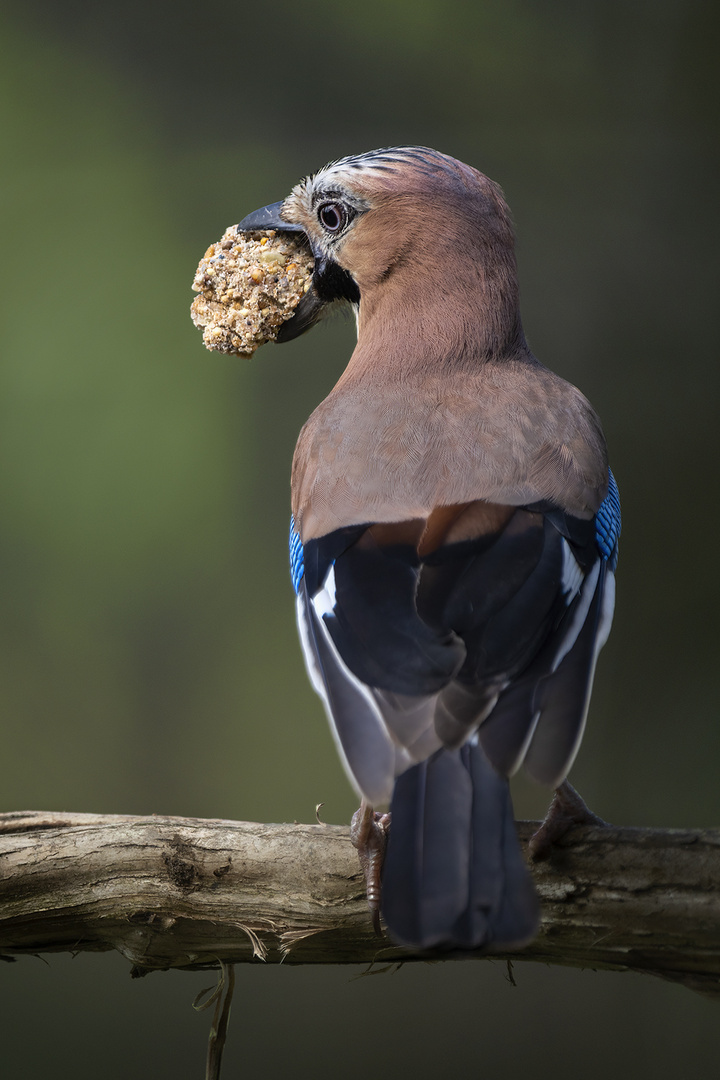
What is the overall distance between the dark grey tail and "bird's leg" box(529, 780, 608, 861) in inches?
10.9

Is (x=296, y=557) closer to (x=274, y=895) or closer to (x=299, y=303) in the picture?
(x=274, y=895)

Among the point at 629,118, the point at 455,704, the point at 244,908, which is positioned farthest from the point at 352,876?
the point at 629,118

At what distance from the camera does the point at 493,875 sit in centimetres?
94

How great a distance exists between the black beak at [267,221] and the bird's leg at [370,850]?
1090mm

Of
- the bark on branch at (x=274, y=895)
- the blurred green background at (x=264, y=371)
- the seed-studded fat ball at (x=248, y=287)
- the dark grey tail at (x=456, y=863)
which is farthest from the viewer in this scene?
the blurred green background at (x=264, y=371)

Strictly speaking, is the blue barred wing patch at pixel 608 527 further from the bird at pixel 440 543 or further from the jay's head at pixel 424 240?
the jay's head at pixel 424 240

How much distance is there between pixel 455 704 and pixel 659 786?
2093 mm

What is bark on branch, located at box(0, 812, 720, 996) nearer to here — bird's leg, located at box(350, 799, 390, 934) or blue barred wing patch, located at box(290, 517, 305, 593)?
bird's leg, located at box(350, 799, 390, 934)

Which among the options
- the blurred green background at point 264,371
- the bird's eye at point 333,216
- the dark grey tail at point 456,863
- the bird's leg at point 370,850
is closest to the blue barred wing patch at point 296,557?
the bird's leg at point 370,850

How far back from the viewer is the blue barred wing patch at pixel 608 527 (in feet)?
4.32

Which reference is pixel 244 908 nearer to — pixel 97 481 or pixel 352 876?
pixel 352 876

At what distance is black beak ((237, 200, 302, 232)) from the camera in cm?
178

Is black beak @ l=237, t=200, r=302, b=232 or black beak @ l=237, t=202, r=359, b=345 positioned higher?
black beak @ l=237, t=200, r=302, b=232

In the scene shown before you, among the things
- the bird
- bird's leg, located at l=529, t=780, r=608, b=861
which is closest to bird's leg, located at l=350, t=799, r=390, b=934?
the bird
